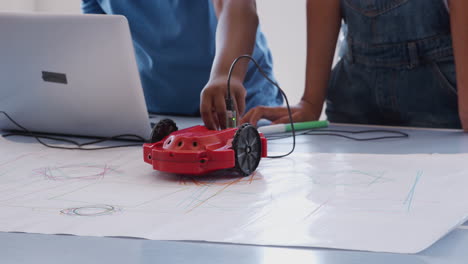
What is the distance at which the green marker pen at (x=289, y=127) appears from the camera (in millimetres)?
1132

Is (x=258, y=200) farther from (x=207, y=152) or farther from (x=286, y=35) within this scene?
(x=286, y=35)

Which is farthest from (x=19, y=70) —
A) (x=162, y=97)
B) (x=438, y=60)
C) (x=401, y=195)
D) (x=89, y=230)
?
(x=438, y=60)

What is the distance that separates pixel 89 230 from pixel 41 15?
534 millimetres

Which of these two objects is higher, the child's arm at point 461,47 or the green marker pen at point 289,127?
the child's arm at point 461,47

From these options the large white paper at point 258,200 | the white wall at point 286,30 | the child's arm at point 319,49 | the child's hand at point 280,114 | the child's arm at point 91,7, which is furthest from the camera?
the white wall at point 286,30

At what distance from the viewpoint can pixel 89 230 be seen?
56 cm

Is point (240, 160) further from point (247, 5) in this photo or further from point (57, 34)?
point (247, 5)

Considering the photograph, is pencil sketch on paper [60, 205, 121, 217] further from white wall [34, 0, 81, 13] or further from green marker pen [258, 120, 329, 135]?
white wall [34, 0, 81, 13]

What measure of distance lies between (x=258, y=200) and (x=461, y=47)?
0.67 meters

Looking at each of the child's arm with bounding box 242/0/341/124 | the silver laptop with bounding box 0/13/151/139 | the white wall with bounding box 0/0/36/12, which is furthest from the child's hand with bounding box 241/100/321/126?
the white wall with bounding box 0/0/36/12

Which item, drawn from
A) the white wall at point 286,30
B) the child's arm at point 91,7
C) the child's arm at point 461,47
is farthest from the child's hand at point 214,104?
the white wall at point 286,30

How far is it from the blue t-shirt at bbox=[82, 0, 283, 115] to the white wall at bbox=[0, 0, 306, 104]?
1.38 meters

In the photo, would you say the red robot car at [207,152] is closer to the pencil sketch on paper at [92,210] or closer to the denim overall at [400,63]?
the pencil sketch on paper at [92,210]

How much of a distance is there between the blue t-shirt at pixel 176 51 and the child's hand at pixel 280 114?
16 cm
